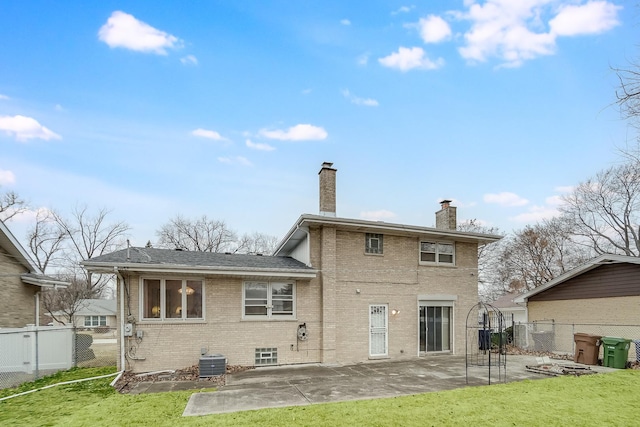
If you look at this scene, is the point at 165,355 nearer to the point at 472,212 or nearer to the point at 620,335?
the point at 620,335

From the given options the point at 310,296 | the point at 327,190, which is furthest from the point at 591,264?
the point at 310,296

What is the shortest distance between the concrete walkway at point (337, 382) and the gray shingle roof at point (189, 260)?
11.0 ft

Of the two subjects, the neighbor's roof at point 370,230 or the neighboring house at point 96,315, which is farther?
the neighboring house at point 96,315

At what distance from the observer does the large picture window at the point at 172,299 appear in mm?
11945

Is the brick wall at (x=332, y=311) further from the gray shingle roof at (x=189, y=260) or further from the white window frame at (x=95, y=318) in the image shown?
the white window frame at (x=95, y=318)

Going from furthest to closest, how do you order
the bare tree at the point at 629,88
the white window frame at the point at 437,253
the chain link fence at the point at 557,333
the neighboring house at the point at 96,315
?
the neighboring house at the point at 96,315 → the white window frame at the point at 437,253 → the chain link fence at the point at 557,333 → the bare tree at the point at 629,88

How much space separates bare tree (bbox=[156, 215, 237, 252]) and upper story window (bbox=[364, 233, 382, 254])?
34644 mm

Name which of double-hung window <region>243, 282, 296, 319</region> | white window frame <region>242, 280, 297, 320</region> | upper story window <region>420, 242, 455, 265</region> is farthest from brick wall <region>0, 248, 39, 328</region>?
upper story window <region>420, 242, 455, 265</region>

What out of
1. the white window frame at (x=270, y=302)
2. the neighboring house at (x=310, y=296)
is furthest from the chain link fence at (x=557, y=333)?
the white window frame at (x=270, y=302)

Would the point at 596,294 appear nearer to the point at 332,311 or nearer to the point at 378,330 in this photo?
the point at 378,330

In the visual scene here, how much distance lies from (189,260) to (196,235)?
3523 cm

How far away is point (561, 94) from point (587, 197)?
25074 mm

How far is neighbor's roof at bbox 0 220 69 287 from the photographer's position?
13.2 m

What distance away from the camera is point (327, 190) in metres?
14.6
